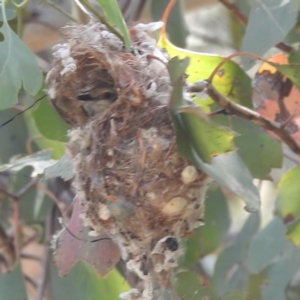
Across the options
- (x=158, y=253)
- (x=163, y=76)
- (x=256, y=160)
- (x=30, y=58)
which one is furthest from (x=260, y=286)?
(x=30, y=58)

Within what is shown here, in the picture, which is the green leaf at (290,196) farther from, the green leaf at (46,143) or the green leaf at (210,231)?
the green leaf at (46,143)

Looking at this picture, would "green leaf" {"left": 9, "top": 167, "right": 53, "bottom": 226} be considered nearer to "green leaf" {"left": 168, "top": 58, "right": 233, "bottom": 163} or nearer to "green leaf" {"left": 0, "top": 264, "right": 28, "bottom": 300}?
"green leaf" {"left": 0, "top": 264, "right": 28, "bottom": 300}

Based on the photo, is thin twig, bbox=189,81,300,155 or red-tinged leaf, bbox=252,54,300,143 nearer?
thin twig, bbox=189,81,300,155

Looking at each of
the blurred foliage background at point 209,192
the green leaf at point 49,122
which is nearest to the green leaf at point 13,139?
the blurred foliage background at point 209,192

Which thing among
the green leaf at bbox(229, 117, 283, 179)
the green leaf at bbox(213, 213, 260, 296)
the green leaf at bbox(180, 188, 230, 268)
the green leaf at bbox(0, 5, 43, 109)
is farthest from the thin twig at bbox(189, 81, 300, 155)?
the green leaf at bbox(213, 213, 260, 296)

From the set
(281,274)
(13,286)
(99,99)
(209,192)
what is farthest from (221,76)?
(13,286)

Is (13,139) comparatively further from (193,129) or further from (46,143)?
(193,129)
